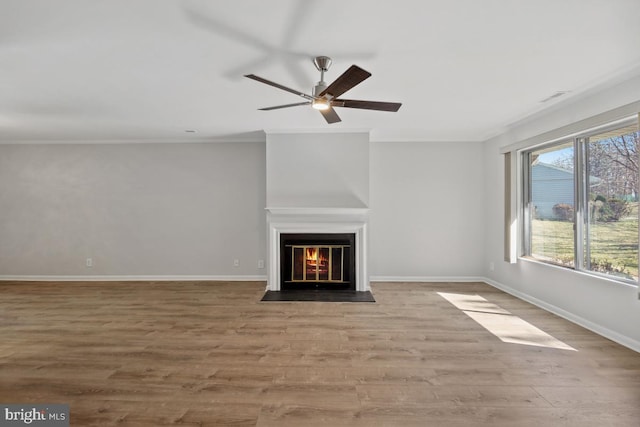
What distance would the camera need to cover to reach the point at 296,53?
2.34 m

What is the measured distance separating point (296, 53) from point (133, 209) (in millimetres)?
4409

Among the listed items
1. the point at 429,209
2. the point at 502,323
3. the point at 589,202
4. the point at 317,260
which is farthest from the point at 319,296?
the point at 589,202

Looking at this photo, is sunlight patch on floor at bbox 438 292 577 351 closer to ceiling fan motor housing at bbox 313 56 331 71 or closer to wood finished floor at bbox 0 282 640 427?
wood finished floor at bbox 0 282 640 427

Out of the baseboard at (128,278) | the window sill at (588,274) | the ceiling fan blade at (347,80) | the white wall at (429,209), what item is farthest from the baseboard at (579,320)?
the baseboard at (128,278)

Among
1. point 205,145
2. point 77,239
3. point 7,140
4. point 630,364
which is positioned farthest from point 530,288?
point 7,140

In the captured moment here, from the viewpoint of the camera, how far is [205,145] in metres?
5.41

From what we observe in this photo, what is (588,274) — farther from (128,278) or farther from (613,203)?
(128,278)

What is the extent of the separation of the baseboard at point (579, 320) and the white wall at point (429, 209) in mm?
855

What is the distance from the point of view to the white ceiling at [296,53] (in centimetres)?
185

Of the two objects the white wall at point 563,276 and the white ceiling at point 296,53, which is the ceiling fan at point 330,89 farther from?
the white wall at point 563,276

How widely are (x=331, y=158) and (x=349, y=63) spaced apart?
2.25 metres

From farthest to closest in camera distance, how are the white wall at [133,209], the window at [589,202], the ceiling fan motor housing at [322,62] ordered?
the white wall at [133,209], the window at [589,202], the ceiling fan motor housing at [322,62]

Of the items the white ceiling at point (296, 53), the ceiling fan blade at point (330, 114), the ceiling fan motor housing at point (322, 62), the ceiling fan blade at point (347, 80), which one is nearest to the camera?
the white ceiling at point (296, 53)

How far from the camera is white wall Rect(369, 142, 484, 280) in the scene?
5.26 metres
